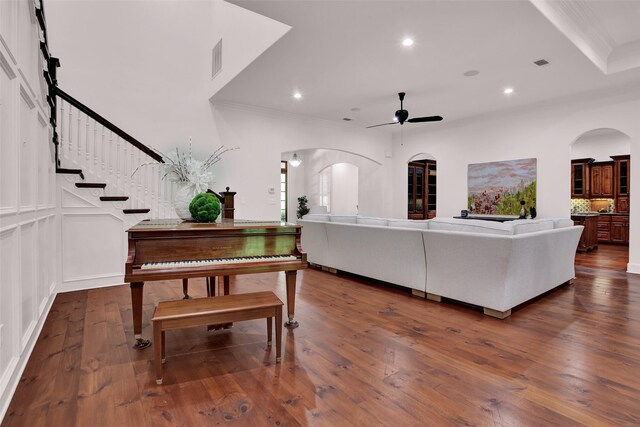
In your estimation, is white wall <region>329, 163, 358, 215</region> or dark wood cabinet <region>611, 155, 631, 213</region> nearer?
dark wood cabinet <region>611, 155, 631, 213</region>

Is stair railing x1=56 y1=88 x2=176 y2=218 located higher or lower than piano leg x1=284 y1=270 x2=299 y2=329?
higher

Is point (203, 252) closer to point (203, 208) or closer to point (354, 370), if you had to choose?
point (203, 208)

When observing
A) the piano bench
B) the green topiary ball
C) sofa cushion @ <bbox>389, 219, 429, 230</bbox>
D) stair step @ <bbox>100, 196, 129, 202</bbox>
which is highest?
stair step @ <bbox>100, 196, 129, 202</bbox>

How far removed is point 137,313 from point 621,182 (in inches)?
441

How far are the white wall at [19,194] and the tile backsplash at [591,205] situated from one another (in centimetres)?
1178

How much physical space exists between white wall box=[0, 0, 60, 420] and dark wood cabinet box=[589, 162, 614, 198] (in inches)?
459

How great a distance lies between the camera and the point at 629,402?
1838 mm

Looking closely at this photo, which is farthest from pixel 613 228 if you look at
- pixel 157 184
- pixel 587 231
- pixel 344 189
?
pixel 157 184

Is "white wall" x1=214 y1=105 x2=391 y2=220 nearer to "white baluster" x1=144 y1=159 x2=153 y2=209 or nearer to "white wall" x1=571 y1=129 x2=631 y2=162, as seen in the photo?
"white baluster" x1=144 y1=159 x2=153 y2=209

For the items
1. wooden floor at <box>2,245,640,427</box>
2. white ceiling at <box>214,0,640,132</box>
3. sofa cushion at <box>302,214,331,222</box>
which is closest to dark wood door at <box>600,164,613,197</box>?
white ceiling at <box>214,0,640,132</box>

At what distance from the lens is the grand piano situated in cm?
224

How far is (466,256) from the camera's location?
10.9 ft

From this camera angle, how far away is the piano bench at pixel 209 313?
6.54ft

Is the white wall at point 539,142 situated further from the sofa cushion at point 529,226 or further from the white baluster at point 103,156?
the white baluster at point 103,156
